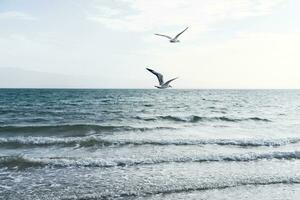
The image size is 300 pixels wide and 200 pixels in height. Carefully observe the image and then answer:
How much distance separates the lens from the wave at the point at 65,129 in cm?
2508

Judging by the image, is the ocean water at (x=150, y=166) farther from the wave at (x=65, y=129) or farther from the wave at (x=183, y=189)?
the wave at (x=65, y=129)

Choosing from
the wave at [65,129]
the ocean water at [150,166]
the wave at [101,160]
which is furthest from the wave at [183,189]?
the wave at [65,129]

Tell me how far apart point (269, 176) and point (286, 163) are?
8.32 feet

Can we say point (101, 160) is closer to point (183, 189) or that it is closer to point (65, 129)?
point (183, 189)

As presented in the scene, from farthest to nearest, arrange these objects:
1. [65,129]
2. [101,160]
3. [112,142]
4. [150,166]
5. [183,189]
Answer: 1. [65,129]
2. [112,142]
3. [101,160]
4. [150,166]
5. [183,189]

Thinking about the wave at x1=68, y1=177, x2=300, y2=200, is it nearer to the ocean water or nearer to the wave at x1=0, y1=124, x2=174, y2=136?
the ocean water

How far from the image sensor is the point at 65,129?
26266 millimetres

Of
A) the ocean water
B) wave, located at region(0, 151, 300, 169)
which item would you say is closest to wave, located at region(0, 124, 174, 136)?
the ocean water

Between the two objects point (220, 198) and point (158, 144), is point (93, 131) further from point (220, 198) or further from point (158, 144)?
point (220, 198)

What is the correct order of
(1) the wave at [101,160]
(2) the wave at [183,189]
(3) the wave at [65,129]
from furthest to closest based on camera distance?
1. (3) the wave at [65,129]
2. (1) the wave at [101,160]
3. (2) the wave at [183,189]

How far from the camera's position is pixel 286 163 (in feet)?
51.6

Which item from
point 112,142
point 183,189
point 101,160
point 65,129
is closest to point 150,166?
point 101,160

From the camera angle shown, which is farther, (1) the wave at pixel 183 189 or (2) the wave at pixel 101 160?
(2) the wave at pixel 101 160

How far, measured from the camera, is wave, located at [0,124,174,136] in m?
25.1
